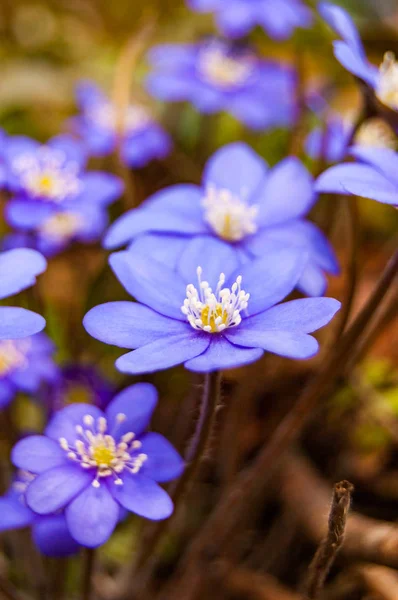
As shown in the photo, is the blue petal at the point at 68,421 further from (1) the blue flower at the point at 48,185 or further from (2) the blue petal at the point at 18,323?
(1) the blue flower at the point at 48,185

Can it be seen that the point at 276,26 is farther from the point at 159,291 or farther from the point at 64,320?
the point at 159,291

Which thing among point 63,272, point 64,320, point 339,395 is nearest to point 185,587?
point 339,395

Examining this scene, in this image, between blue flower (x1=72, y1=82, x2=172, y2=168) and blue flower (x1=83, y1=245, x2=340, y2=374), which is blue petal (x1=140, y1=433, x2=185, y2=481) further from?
blue flower (x1=72, y1=82, x2=172, y2=168)

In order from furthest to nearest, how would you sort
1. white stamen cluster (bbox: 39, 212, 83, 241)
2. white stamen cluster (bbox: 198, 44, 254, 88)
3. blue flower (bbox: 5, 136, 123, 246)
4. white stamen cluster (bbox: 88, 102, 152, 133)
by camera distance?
white stamen cluster (bbox: 198, 44, 254, 88), white stamen cluster (bbox: 88, 102, 152, 133), white stamen cluster (bbox: 39, 212, 83, 241), blue flower (bbox: 5, 136, 123, 246)

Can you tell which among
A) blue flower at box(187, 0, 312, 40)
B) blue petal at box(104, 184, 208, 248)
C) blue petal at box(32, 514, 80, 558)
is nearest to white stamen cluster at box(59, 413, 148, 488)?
blue petal at box(32, 514, 80, 558)

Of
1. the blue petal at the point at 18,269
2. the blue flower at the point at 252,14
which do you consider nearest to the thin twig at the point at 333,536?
the blue petal at the point at 18,269

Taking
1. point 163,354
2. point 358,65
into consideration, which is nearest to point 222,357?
point 163,354

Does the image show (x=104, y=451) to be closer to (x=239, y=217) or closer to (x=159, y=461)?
(x=159, y=461)

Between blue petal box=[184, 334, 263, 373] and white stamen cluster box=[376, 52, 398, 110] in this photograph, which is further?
white stamen cluster box=[376, 52, 398, 110]
